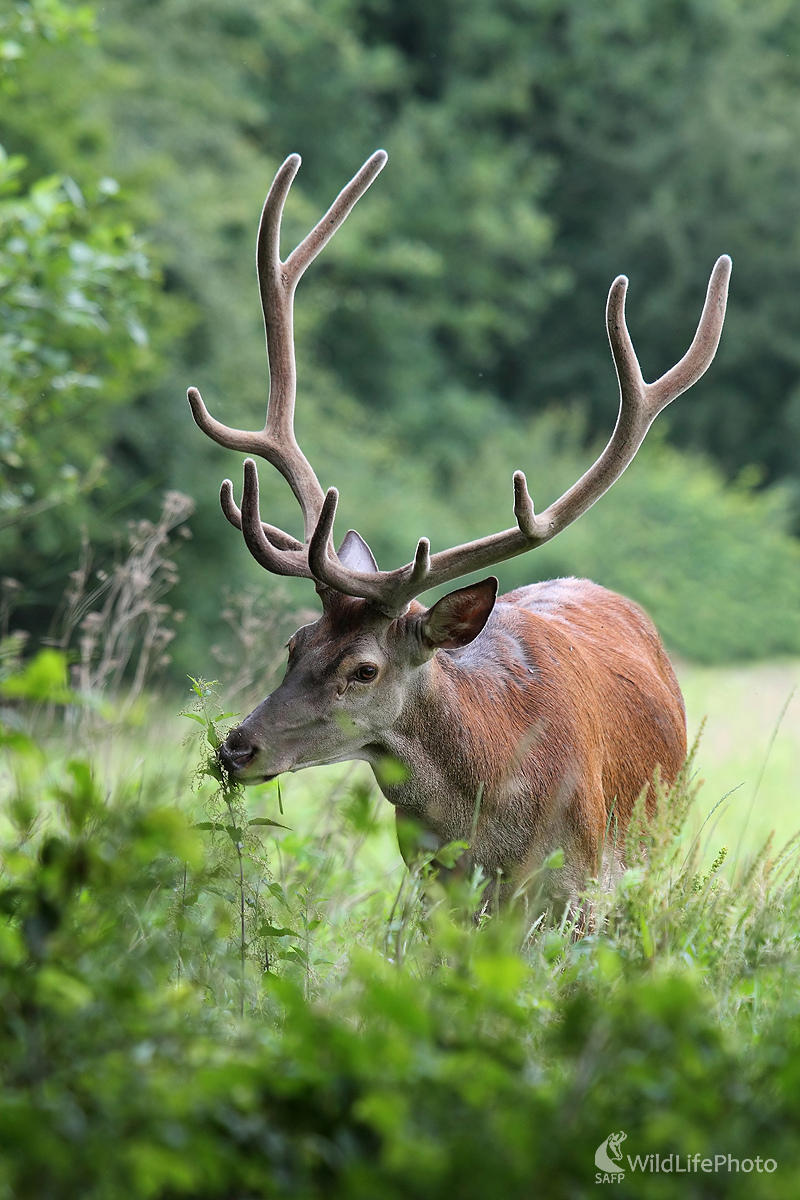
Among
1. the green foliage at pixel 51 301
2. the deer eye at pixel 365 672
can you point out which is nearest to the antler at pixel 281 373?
the deer eye at pixel 365 672

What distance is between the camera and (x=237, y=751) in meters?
3.44

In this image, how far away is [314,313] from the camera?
65.8ft

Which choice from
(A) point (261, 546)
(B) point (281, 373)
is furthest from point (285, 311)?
(A) point (261, 546)

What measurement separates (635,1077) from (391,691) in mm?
2204

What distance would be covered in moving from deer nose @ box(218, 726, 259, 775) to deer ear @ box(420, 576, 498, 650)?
0.57m

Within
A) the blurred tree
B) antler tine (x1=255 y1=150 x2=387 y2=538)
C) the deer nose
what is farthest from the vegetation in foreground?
the blurred tree

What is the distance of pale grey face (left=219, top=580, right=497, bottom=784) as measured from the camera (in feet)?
11.4

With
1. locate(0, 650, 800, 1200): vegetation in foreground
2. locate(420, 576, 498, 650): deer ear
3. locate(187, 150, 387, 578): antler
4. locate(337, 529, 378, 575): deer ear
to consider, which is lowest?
locate(0, 650, 800, 1200): vegetation in foreground

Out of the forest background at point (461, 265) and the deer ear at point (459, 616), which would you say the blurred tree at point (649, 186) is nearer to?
the forest background at point (461, 265)

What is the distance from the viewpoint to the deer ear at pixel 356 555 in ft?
13.3

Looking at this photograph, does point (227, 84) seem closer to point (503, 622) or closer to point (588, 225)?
point (588, 225)

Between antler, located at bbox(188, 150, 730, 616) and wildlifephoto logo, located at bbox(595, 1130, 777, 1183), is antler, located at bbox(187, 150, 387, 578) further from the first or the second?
wildlifephoto logo, located at bbox(595, 1130, 777, 1183)

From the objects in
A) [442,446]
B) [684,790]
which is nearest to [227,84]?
[442,446]

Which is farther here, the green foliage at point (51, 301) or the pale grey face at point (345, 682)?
the green foliage at point (51, 301)
